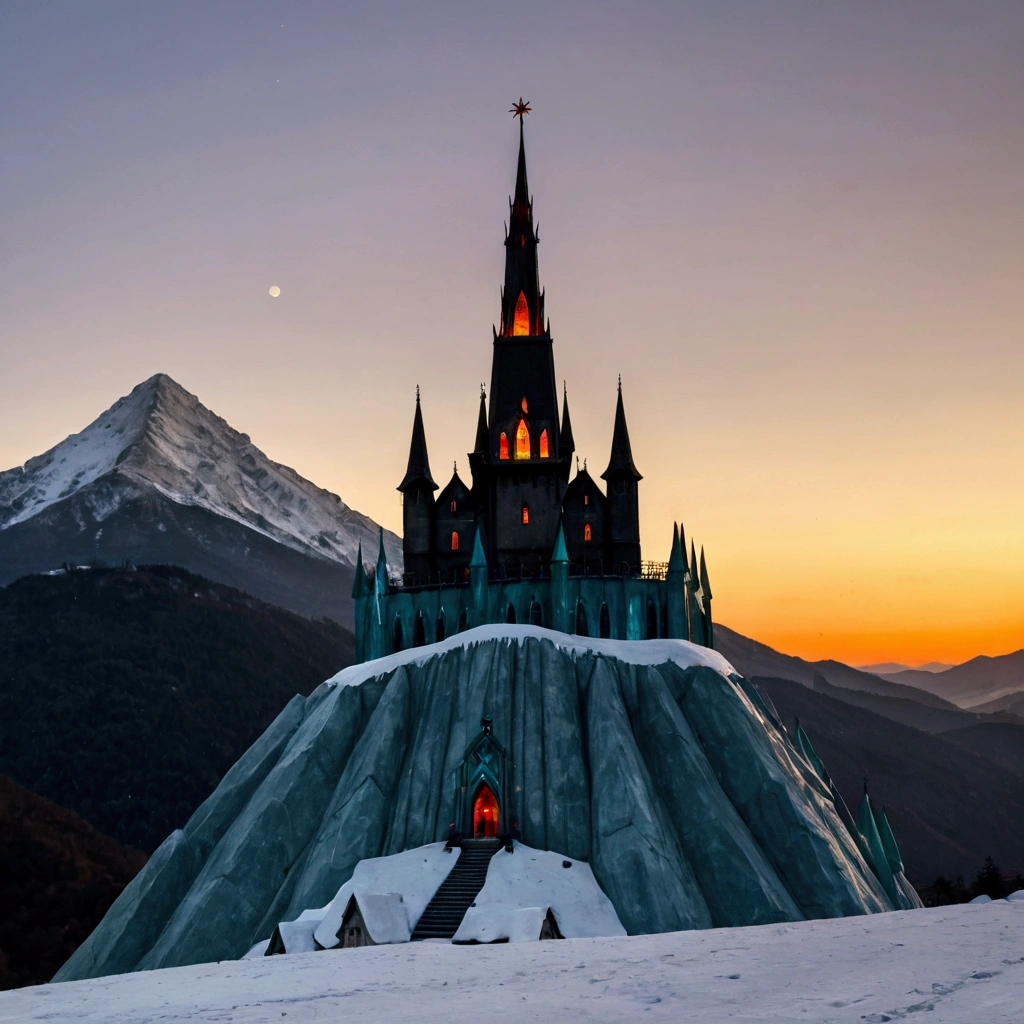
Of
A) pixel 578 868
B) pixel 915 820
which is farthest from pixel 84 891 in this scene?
pixel 915 820

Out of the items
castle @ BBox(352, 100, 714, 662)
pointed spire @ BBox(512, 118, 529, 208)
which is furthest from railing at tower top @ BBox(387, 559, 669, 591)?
pointed spire @ BBox(512, 118, 529, 208)

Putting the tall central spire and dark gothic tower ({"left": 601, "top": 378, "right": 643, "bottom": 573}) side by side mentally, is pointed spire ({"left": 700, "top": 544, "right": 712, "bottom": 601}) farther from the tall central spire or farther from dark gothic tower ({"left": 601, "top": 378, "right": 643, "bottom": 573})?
the tall central spire

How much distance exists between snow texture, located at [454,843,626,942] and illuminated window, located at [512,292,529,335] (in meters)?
38.4

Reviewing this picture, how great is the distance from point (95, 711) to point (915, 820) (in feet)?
397

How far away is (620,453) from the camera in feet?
263

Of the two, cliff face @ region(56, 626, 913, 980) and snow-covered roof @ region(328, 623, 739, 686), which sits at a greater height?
snow-covered roof @ region(328, 623, 739, 686)

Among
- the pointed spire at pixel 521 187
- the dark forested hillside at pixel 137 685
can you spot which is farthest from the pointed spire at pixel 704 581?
the dark forested hillside at pixel 137 685

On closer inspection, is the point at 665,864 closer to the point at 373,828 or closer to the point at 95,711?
the point at 373,828

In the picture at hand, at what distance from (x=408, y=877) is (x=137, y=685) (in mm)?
111865

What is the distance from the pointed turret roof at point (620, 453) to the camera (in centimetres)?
7988

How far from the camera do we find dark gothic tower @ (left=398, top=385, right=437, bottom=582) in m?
81.1

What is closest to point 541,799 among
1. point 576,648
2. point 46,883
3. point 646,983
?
point 576,648

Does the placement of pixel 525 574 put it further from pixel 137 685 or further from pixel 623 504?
pixel 137 685

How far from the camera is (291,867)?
60906 millimetres
